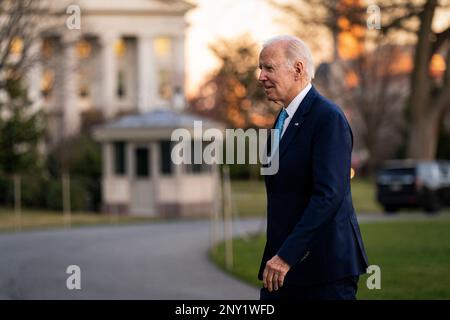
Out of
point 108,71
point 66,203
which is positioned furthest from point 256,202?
point 108,71

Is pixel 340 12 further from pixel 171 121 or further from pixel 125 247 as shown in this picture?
pixel 125 247

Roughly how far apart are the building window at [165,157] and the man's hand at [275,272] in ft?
98.7

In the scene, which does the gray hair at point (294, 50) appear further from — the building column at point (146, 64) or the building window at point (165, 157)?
the building column at point (146, 64)

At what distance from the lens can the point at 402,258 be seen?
16.3m

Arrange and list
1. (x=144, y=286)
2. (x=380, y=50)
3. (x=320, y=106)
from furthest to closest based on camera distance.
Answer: (x=380, y=50) → (x=144, y=286) → (x=320, y=106)

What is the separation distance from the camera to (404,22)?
32.6m

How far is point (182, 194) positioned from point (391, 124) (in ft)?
155

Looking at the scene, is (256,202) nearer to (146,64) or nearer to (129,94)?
(146,64)

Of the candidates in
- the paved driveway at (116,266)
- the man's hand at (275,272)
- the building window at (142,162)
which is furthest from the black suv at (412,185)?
the man's hand at (275,272)

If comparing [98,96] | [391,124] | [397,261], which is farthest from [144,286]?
[98,96]

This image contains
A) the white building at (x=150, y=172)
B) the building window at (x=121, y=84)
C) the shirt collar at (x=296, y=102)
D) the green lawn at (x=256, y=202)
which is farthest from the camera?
the building window at (x=121, y=84)

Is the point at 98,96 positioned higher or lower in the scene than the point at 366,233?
higher

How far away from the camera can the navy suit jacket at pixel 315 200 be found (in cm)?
493

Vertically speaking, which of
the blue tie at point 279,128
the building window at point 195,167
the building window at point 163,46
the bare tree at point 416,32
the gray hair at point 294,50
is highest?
the building window at point 163,46
